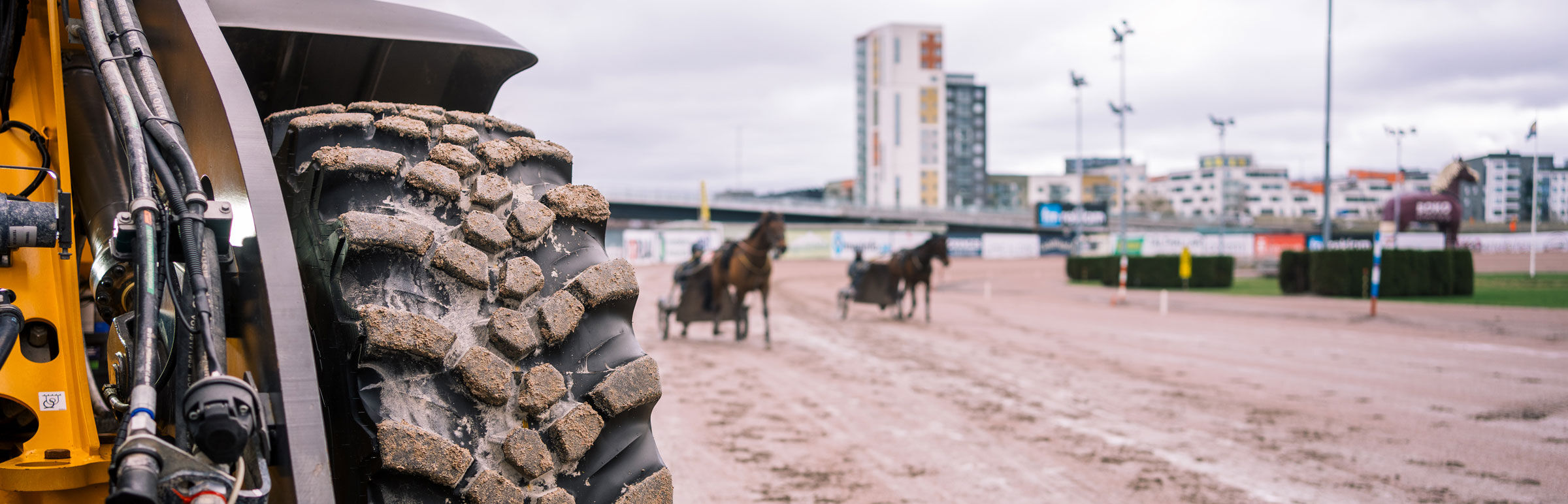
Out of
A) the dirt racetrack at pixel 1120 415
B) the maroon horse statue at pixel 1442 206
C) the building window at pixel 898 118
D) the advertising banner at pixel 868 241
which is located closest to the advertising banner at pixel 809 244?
the advertising banner at pixel 868 241

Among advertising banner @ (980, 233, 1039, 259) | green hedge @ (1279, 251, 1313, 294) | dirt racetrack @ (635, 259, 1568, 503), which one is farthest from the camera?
advertising banner @ (980, 233, 1039, 259)

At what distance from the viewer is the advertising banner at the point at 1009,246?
50.1 meters

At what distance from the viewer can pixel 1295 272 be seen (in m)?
21.3

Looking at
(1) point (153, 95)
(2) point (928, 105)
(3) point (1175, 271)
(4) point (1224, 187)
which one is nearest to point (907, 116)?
(2) point (928, 105)

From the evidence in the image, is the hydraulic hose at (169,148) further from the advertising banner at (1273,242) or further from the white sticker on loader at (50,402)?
the advertising banner at (1273,242)

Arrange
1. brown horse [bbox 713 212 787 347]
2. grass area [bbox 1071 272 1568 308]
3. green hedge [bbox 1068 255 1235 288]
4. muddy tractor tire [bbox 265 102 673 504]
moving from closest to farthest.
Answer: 1. muddy tractor tire [bbox 265 102 673 504]
2. brown horse [bbox 713 212 787 347]
3. grass area [bbox 1071 272 1568 308]
4. green hedge [bbox 1068 255 1235 288]

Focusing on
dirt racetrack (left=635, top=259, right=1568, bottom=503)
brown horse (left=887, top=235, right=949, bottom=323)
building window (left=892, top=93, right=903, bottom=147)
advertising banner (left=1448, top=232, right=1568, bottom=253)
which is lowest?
advertising banner (left=1448, top=232, right=1568, bottom=253)

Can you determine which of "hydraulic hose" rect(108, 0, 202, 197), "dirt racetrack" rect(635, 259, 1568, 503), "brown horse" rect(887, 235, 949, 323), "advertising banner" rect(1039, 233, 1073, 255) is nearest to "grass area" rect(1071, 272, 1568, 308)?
"dirt racetrack" rect(635, 259, 1568, 503)

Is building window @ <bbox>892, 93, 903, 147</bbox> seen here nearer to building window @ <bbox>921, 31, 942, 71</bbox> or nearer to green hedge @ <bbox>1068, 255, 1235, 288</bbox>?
building window @ <bbox>921, 31, 942, 71</bbox>

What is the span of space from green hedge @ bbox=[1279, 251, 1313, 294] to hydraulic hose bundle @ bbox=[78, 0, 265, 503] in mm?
23228

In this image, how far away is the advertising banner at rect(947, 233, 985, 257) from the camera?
48.9 meters

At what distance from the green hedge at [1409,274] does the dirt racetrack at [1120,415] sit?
19.6 feet

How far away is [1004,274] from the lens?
36.1 m

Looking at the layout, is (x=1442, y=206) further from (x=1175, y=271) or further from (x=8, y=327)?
(x=8, y=327)
